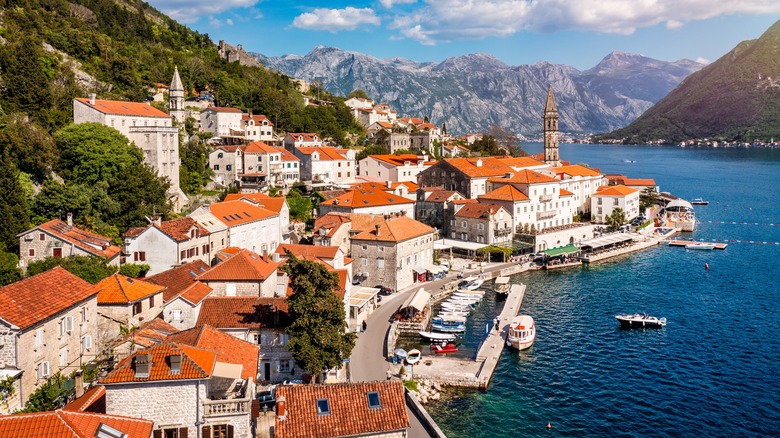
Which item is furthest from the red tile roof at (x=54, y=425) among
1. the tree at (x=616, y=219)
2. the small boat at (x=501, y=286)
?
the tree at (x=616, y=219)

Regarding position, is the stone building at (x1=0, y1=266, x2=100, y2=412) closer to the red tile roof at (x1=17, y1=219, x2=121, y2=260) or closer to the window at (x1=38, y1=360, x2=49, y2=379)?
the window at (x1=38, y1=360, x2=49, y2=379)

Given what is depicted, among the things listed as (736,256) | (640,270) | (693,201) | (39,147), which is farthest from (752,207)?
(39,147)

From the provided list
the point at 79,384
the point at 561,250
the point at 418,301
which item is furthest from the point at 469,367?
the point at 561,250

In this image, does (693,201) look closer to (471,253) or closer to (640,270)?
(640,270)

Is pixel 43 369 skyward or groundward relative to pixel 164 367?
groundward

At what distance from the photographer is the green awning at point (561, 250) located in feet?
216

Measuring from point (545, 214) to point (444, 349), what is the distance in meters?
39.6

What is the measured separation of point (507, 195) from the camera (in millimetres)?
70375

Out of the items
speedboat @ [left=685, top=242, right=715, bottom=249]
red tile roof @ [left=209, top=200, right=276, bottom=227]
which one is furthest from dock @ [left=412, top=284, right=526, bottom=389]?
speedboat @ [left=685, top=242, right=715, bottom=249]

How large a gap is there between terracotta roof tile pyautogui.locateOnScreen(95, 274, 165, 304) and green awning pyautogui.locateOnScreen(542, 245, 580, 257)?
4497 centimetres

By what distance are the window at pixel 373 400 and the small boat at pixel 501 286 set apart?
3326 centimetres

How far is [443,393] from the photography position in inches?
1309

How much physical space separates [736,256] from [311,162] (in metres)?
52.3

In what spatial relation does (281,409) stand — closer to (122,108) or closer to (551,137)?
(122,108)
